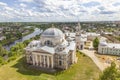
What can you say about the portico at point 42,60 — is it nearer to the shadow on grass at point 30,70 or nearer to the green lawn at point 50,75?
the shadow on grass at point 30,70

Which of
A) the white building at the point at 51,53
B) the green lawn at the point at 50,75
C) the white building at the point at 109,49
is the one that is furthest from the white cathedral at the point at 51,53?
the white building at the point at 109,49

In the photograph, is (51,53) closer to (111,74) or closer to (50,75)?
(50,75)

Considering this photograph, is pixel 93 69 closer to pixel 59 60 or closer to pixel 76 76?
pixel 76 76

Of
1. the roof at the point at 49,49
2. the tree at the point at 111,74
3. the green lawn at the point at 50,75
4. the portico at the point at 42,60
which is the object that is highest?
the roof at the point at 49,49

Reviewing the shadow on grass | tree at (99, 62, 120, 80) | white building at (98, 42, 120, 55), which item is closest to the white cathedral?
the shadow on grass

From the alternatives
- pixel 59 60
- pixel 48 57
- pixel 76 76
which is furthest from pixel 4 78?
pixel 76 76
